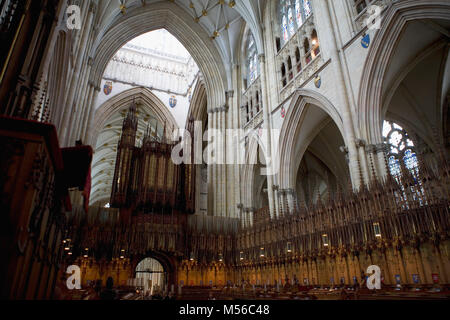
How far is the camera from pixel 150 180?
49.5ft

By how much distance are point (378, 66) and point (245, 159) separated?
30.8ft

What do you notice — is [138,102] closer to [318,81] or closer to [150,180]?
[150,180]

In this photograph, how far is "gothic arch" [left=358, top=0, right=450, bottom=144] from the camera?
9099mm

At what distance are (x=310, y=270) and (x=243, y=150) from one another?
9.51m

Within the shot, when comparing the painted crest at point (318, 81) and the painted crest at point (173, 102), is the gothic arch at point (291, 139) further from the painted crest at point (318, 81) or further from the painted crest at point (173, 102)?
the painted crest at point (173, 102)

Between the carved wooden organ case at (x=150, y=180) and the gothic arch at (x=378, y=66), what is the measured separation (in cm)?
939

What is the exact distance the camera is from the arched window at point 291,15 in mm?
14125

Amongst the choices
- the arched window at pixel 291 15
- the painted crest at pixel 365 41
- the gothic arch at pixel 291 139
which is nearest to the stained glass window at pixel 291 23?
the arched window at pixel 291 15

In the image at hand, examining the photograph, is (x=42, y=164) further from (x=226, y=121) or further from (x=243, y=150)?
(x=226, y=121)

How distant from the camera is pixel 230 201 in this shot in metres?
17.4

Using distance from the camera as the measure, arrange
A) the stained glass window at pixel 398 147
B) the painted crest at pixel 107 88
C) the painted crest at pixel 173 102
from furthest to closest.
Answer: the painted crest at pixel 173 102 < the painted crest at pixel 107 88 < the stained glass window at pixel 398 147

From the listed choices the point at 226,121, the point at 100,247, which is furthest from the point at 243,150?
the point at 100,247

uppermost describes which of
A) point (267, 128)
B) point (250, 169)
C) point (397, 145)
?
point (267, 128)

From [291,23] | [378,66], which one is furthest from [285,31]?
[378,66]
